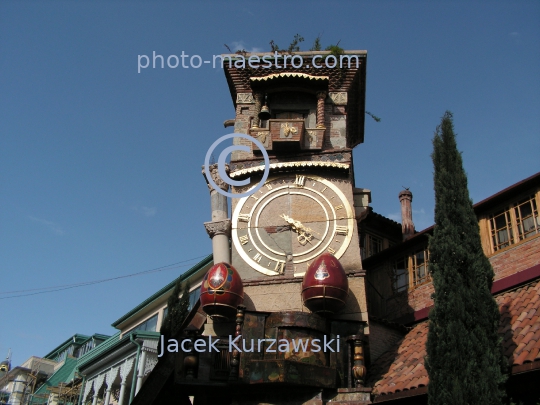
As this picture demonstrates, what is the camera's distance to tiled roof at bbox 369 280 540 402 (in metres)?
14.2

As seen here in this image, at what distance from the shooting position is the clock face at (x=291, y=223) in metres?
18.8

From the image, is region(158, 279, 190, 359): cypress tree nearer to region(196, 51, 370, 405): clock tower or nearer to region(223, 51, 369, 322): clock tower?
region(196, 51, 370, 405): clock tower

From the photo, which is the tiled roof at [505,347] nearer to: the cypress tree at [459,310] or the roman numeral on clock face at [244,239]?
the cypress tree at [459,310]

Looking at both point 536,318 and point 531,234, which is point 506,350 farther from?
point 531,234

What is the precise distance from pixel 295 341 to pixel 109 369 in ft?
39.3

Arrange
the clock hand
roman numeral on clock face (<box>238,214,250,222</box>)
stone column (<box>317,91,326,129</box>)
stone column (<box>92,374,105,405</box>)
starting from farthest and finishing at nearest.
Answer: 1. stone column (<box>92,374,105,405</box>)
2. stone column (<box>317,91,326,129</box>)
3. roman numeral on clock face (<box>238,214,250,222</box>)
4. the clock hand

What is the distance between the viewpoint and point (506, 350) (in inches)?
573

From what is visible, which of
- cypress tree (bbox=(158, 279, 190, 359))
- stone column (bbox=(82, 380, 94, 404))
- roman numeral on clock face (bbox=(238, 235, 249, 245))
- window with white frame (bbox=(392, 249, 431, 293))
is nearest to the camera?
roman numeral on clock face (bbox=(238, 235, 249, 245))

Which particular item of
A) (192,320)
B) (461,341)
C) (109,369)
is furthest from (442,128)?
(109,369)

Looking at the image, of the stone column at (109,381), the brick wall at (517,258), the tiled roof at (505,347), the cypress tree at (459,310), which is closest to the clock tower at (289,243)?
the tiled roof at (505,347)

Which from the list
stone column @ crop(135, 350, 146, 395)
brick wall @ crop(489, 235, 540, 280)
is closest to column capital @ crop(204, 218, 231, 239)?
stone column @ crop(135, 350, 146, 395)

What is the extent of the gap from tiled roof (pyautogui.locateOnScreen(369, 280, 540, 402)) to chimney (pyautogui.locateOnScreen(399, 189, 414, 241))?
23.4ft

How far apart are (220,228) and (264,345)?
4623 millimetres

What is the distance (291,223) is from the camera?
1912cm
